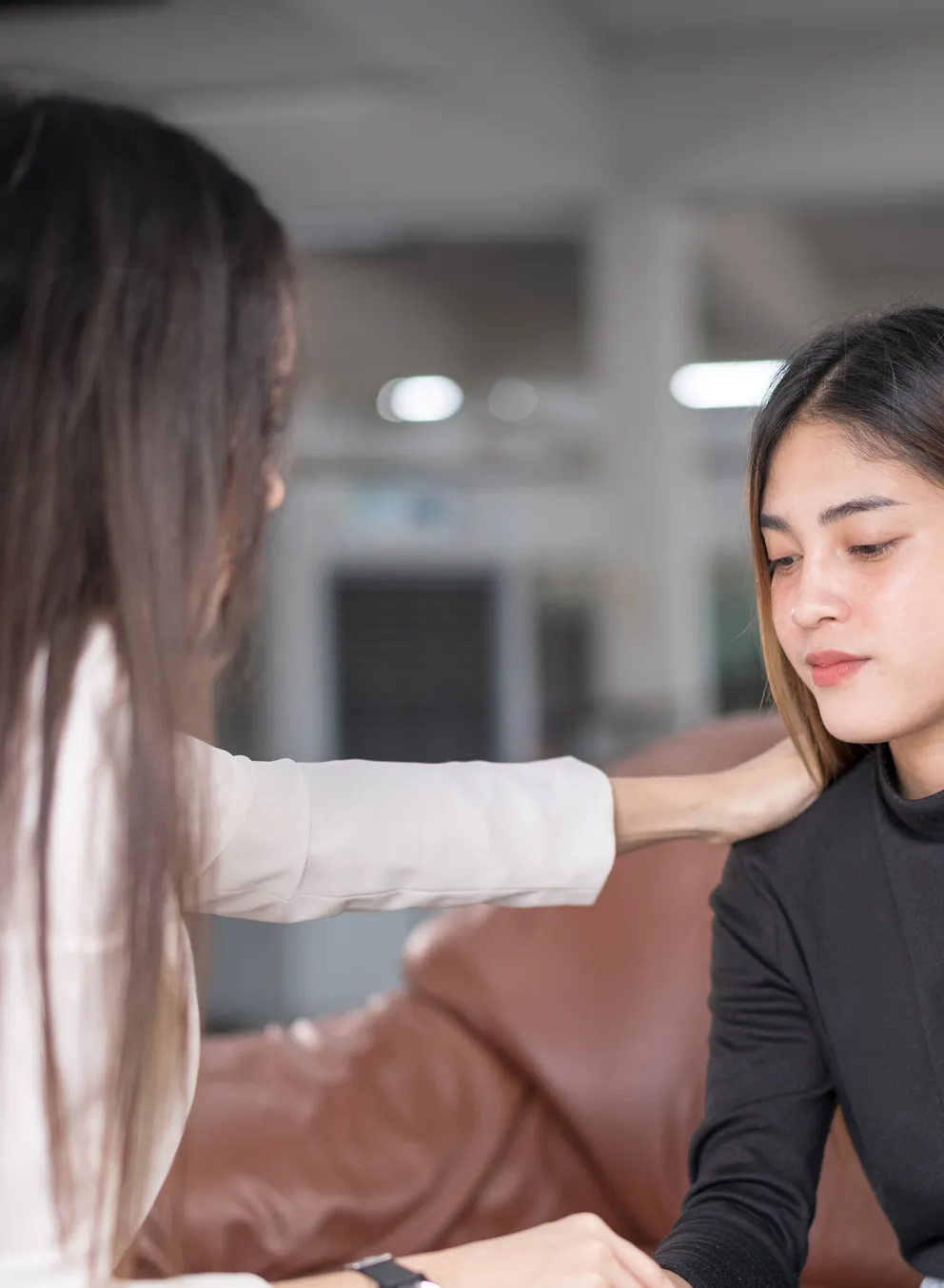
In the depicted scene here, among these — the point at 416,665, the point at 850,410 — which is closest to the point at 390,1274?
the point at 850,410

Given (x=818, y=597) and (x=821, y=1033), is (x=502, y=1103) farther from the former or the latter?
(x=818, y=597)

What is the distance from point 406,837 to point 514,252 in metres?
6.10

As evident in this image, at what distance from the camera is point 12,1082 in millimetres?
695

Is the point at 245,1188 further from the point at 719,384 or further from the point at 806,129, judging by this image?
the point at 719,384

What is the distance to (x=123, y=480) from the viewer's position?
0.71 meters

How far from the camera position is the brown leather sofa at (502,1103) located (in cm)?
161

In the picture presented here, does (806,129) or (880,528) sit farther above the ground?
(806,129)

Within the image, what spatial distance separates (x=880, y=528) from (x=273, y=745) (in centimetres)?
734

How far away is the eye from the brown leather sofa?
71cm

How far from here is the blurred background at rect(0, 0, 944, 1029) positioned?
14.6ft

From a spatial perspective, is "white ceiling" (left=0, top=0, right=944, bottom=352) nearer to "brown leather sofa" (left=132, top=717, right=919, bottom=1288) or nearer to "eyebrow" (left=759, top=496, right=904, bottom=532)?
"brown leather sofa" (left=132, top=717, right=919, bottom=1288)

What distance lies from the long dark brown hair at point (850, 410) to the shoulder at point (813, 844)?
24mm

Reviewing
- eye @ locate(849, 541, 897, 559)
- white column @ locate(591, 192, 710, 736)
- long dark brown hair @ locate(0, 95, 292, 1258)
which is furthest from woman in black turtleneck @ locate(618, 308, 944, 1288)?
white column @ locate(591, 192, 710, 736)

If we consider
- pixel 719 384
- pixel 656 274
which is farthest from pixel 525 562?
pixel 656 274
